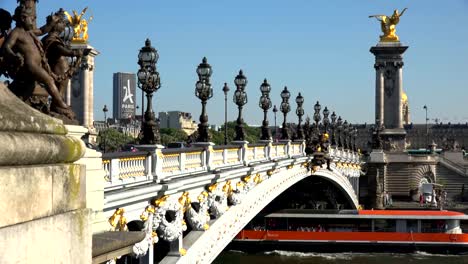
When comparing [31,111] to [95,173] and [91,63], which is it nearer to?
[95,173]

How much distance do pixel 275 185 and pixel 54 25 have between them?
79.9 ft

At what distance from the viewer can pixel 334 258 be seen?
186 feet

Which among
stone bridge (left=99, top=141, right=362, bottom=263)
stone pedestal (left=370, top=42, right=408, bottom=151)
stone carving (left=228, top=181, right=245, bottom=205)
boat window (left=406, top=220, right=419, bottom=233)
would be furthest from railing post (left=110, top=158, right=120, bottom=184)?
stone pedestal (left=370, top=42, right=408, bottom=151)

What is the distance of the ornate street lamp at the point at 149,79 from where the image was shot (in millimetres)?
15461

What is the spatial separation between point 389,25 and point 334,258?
183ft

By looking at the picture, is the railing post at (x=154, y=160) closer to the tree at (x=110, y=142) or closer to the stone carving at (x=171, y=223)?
the stone carving at (x=171, y=223)

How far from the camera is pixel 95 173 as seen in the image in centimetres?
892

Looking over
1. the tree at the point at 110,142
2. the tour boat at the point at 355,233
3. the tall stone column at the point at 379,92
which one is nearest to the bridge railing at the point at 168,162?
the tree at the point at 110,142

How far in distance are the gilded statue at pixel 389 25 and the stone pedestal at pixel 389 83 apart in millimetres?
1327

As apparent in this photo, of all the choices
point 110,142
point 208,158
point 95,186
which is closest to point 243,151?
point 208,158

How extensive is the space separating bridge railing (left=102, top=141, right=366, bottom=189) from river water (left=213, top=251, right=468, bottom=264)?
2560cm

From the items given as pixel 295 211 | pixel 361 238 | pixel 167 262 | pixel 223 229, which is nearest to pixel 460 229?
pixel 361 238

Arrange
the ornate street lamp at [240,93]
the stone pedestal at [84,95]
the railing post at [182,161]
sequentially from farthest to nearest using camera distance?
the stone pedestal at [84,95], the ornate street lamp at [240,93], the railing post at [182,161]

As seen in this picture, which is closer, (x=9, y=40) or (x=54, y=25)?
(x=9, y=40)
